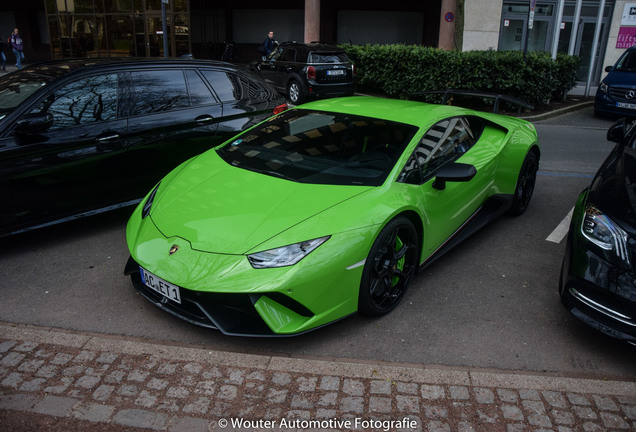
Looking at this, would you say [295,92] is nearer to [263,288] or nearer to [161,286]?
[161,286]

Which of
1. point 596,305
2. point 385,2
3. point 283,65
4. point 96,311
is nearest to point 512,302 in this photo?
point 596,305

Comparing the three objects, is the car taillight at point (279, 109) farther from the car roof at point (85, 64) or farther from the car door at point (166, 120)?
the car roof at point (85, 64)

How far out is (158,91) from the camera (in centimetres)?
552

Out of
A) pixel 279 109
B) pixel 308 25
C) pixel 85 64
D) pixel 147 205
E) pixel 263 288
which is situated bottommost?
pixel 263 288

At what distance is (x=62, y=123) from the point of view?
188 inches

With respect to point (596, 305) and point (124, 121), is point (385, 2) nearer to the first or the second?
point (124, 121)

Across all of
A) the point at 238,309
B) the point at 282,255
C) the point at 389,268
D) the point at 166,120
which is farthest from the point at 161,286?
the point at 166,120

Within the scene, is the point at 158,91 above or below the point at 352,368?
above

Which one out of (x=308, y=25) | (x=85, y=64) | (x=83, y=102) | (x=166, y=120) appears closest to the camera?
(x=83, y=102)

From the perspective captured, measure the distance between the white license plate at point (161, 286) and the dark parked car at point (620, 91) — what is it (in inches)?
504

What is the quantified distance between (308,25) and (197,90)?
16.5 metres

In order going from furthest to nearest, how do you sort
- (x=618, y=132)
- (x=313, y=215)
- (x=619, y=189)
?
(x=618, y=132) → (x=619, y=189) → (x=313, y=215)

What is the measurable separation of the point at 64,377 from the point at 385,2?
90.7 feet

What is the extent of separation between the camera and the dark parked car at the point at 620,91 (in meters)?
12.7
